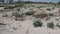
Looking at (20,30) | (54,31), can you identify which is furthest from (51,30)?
(20,30)

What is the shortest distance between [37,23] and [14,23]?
5.04 ft

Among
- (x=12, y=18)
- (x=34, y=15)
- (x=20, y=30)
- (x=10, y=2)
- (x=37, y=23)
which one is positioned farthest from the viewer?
Result: (x=10, y=2)

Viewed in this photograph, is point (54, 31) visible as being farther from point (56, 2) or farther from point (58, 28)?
point (56, 2)

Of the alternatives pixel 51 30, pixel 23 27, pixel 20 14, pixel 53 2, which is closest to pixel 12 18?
pixel 20 14

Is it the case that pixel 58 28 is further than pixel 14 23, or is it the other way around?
pixel 14 23

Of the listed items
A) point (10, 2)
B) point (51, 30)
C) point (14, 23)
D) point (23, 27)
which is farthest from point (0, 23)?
point (10, 2)

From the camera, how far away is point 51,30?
1031cm

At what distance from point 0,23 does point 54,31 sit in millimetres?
3408

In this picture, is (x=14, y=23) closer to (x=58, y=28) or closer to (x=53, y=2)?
(x=58, y=28)

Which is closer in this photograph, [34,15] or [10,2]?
[34,15]

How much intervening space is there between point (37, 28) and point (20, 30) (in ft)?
3.39

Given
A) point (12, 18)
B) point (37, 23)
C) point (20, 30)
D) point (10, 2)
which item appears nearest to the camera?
point (20, 30)

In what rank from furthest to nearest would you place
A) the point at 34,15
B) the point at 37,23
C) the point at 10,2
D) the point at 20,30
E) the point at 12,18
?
the point at 10,2 < the point at 34,15 < the point at 12,18 < the point at 37,23 < the point at 20,30

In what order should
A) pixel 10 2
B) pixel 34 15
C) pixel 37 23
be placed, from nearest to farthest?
pixel 37 23 < pixel 34 15 < pixel 10 2
